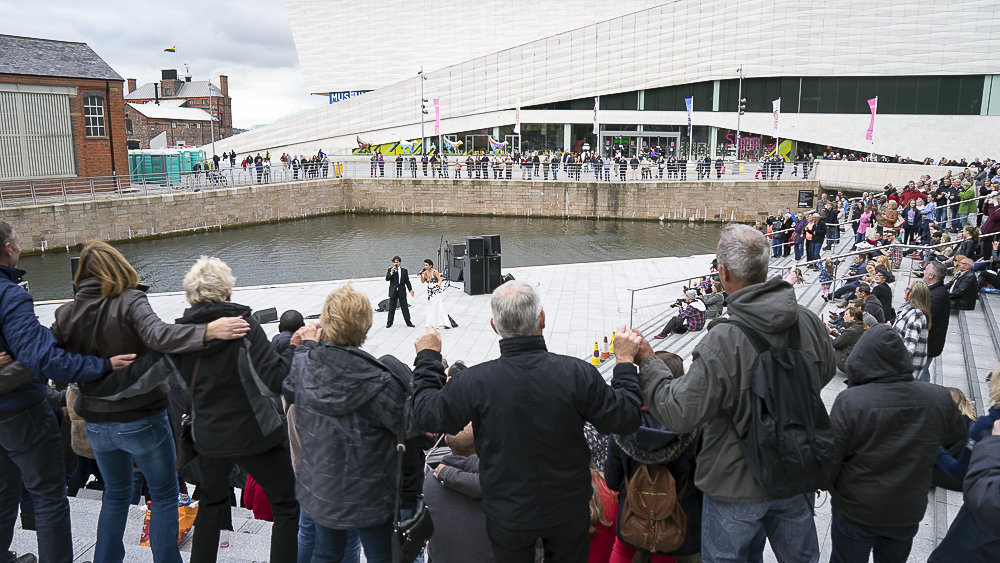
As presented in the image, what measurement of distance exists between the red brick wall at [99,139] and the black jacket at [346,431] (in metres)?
30.5

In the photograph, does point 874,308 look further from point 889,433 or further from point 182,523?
point 182,523

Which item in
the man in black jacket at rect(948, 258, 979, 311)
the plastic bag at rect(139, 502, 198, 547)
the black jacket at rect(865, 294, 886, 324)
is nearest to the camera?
the plastic bag at rect(139, 502, 198, 547)

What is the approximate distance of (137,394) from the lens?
319cm

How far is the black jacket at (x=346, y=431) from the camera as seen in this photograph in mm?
2795

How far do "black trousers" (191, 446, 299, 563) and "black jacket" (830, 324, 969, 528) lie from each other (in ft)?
8.72

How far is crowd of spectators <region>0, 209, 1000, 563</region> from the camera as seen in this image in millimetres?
Result: 2518

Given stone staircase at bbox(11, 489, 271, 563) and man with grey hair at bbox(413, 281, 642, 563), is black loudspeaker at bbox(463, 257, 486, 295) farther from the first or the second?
man with grey hair at bbox(413, 281, 642, 563)

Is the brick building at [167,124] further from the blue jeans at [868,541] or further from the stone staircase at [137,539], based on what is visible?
the blue jeans at [868,541]

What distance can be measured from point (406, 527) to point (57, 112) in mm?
31256

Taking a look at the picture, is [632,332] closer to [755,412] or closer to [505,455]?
[755,412]

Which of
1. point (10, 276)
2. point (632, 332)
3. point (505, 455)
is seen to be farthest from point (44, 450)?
point (632, 332)

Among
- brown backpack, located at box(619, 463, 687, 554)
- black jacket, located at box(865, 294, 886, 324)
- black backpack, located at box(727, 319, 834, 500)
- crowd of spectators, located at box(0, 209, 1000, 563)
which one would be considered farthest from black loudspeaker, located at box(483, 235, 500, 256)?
black backpack, located at box(727, 319, 834, 500)

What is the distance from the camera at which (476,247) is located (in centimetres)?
1524

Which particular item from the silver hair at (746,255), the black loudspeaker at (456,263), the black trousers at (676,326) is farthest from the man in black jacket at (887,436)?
the black loudspeaker at (456,263)
